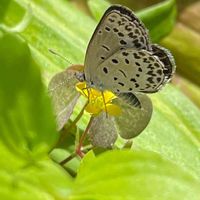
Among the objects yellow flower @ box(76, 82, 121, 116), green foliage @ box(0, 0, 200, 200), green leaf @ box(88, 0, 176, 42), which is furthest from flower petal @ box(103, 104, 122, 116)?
green leaf @ box(88, 0, 176, 42)

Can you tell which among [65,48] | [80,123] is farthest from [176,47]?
[80,123]

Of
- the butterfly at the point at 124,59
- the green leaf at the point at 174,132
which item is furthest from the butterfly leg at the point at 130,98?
the green leaf at the point at 174,132

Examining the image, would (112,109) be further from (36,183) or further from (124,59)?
(36,183)

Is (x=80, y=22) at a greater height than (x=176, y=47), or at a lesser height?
greater

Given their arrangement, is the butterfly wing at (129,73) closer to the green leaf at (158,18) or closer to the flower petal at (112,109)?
the flower petal at (112,109)

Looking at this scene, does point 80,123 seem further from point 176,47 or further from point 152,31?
point 176,47
